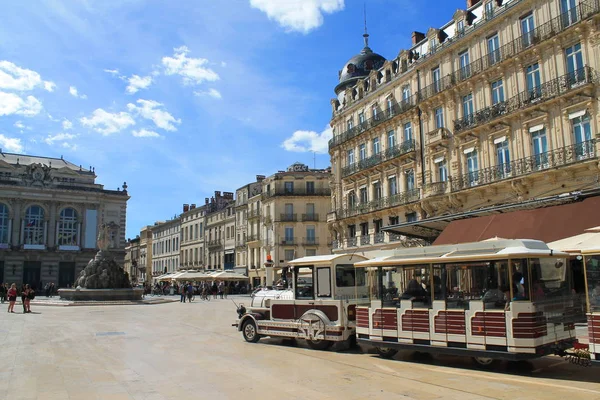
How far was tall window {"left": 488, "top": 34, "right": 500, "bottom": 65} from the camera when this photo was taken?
2378cm

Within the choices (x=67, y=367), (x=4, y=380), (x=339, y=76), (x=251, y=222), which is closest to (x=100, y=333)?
(x=67, y=367)

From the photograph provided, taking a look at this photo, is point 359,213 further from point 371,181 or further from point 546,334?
point 546,334

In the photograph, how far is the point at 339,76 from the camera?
39219mm

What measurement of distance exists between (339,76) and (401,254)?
30.2 metres

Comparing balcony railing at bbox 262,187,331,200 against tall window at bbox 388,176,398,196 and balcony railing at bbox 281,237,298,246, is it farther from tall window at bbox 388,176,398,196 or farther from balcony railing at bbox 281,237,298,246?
tall window at bbox 388,176,398,196

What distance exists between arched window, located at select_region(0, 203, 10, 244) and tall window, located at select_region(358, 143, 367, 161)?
45576mm

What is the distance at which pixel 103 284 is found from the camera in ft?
117

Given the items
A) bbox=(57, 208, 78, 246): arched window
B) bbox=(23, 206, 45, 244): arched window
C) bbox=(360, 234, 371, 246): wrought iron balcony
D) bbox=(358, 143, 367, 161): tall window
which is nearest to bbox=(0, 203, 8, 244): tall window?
bbox=(23, 206, 45, 244): arched window

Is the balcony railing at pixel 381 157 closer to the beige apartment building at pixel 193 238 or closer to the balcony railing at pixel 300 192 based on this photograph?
the balcony railing at pixel 300 192

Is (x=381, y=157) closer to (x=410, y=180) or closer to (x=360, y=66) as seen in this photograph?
(x=410, y=180)

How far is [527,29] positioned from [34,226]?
5758 centimetres

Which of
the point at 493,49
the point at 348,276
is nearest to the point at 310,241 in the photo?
the point at 493,49

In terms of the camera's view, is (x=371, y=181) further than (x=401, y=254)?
Yes

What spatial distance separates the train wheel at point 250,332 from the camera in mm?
14125
